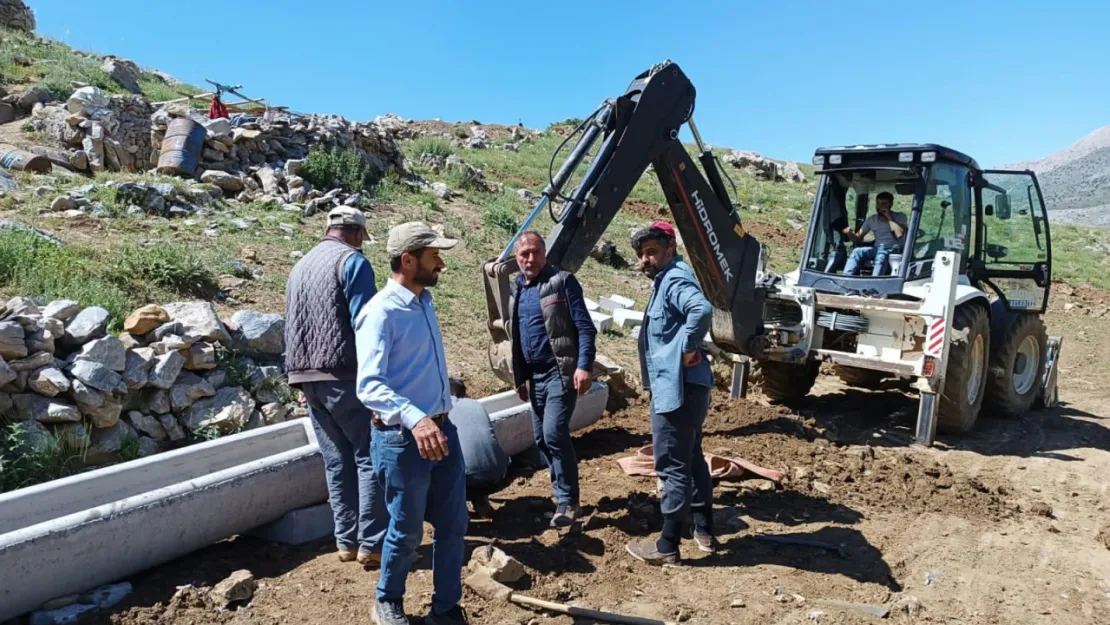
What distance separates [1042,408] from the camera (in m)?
8.80

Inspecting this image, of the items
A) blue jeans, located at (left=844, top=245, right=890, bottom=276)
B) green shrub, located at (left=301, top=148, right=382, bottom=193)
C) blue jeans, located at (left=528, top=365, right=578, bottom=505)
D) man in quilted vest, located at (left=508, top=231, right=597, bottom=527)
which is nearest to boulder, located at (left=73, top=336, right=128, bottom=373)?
man in quilted vest, located at (left=508, top=231, right=597, bottom=527)

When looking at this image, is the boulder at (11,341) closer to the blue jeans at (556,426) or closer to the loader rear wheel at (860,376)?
the blue jeans at (556,426)

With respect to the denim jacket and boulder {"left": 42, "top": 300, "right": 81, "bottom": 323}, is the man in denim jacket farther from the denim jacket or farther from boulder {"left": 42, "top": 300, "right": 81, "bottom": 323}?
boulder {"left": 42, "top": 300, "right": 81, "bottom": 323}

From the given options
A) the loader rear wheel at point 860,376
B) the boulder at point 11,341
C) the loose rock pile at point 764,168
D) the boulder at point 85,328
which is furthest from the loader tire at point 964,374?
the loose rock pile at point 764,168

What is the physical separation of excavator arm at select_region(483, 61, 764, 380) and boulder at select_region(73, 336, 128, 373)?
7.89 feet

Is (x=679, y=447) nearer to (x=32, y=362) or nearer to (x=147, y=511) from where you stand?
(x=147, y=511)

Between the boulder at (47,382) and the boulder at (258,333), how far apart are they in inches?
56.5

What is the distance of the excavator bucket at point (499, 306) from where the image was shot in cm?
523

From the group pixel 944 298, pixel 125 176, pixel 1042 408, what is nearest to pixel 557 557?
pixel 944 298

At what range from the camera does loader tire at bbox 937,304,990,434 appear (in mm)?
6961

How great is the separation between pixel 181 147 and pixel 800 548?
1145cm

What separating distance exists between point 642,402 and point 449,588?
15.3 ft

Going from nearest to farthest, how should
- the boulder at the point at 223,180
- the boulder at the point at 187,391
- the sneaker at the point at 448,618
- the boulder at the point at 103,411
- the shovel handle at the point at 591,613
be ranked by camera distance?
the sneaker at the point at 448,618 → the shovel handle at the point at 591,613 → the boulder at the point at 103,411 → the boulder at the point at 187,391 → the boulder at the point at 223,180

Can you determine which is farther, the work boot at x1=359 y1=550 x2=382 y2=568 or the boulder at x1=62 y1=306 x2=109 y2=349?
the boulder at x1=62 y1=306 x2=109 y2=349
